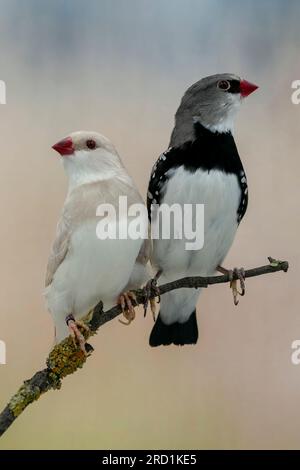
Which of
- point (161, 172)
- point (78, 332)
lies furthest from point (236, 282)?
point (78, 332)

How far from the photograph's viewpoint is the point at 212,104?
113 centimetres

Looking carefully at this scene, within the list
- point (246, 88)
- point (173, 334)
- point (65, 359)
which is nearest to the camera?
point (65, 359)

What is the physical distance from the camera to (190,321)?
4.17 ft

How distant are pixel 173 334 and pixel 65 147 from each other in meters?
0.45

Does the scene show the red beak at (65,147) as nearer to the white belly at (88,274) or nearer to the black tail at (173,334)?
the white belly at (88,274)

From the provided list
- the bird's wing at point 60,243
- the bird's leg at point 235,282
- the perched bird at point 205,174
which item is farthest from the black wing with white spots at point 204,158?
the bird's wing at point 60,243

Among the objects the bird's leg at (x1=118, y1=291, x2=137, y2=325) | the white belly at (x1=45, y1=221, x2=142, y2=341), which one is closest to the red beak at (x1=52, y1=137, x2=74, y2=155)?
the white belly at (x1=45, y1=221, x2=142, y2=341)

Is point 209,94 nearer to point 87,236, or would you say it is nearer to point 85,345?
point 87,236

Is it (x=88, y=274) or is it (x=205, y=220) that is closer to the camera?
(x=88, y=274)

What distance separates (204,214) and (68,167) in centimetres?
25

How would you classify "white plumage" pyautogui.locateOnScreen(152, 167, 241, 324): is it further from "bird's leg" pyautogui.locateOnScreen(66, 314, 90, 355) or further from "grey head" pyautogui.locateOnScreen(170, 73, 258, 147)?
"bird's leg" pyautogui.locateOnScreen(66, 314, 90, 355)

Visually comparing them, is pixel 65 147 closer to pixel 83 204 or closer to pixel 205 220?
pixel 83 204
